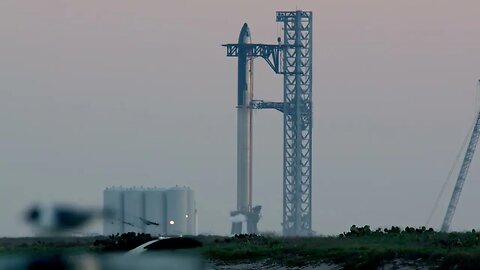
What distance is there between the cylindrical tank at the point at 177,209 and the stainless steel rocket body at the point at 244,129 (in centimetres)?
3152

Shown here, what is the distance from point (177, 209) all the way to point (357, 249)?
74.3 meters

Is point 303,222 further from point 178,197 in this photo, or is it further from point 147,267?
point 147,267

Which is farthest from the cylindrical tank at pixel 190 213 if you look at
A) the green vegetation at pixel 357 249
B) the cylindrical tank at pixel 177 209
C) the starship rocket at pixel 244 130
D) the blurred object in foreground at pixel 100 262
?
the blurred object in foreground at pixel 100 262

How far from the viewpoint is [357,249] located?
4031cm

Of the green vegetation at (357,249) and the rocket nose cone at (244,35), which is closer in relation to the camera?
the green vegetation at (357,249)

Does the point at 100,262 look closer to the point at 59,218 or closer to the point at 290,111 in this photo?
the point at 59,218

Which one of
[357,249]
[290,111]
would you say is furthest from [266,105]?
[357,249]

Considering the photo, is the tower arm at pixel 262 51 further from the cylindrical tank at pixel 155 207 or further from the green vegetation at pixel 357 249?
the green vegetation at pixel 357 249

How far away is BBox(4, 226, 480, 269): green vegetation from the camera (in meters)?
35.7

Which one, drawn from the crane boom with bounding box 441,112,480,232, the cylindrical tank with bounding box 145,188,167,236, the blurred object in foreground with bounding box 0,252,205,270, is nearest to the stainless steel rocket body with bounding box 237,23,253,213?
the crane boom with bounding box 441,112,480,232

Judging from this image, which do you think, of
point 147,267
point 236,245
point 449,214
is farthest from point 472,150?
point 147,267

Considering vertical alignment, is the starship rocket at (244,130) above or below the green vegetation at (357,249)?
above

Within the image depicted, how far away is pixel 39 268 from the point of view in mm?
13688

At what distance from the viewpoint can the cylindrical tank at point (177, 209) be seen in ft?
373
